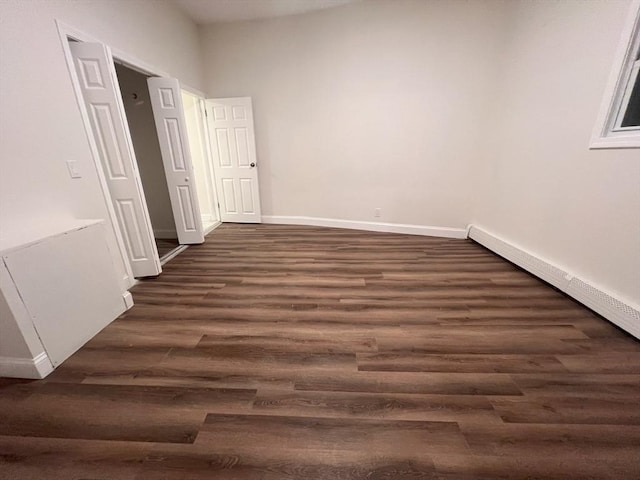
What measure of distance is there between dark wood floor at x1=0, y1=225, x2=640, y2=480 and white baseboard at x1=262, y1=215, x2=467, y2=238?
1565mm

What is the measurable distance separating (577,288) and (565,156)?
1.22m

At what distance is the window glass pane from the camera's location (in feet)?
6.27

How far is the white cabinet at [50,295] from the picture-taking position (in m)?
1.41

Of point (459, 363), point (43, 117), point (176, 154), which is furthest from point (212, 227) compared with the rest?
point (459, 363)

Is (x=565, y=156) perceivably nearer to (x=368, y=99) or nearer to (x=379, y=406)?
(x=368, y=99)

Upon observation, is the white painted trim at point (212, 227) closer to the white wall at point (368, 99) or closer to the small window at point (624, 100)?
the white wall at point (368, 99)

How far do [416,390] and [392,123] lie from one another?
3.59 meters

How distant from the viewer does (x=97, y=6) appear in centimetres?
220

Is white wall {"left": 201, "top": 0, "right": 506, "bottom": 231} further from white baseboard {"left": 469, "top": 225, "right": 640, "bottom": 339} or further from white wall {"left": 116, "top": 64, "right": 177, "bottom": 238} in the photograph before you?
white wall {"left": 116, "top": 64, "right": 177, "bottom": 238}

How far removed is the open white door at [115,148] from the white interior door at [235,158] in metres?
2.22

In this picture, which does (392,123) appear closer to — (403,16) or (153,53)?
(403,16)

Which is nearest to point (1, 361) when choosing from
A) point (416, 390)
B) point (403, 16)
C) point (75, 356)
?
point (75, 356)

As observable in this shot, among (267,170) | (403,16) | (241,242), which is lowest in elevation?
(241,242)

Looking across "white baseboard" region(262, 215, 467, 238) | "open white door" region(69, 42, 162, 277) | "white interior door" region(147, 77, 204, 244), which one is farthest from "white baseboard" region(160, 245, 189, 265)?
"white baseboard" region(262, 215, 467, 238)
